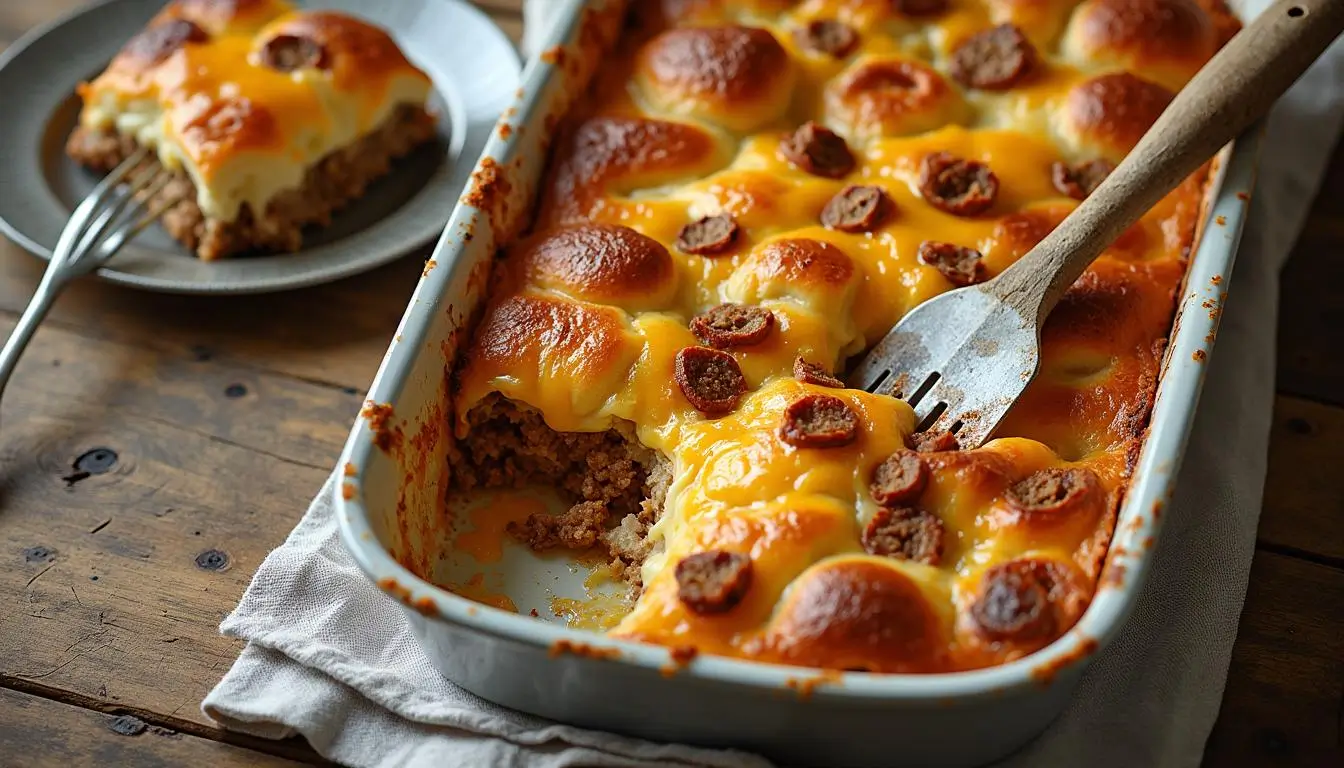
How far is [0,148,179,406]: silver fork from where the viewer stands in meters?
2.96

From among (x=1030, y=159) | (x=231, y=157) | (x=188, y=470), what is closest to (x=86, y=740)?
(x=188, y=470)

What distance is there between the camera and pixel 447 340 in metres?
2.52

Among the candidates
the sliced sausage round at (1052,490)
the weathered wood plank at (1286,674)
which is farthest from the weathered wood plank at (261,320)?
the weathered wood plank at (1286,674)

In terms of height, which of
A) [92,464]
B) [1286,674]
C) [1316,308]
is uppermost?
[1316,308]

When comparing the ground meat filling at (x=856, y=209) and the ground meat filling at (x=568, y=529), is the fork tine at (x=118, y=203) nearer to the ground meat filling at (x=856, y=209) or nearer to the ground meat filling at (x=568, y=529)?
the ground meat filling at (x=568, y=529)

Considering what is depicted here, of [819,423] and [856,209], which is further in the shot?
[856,209]

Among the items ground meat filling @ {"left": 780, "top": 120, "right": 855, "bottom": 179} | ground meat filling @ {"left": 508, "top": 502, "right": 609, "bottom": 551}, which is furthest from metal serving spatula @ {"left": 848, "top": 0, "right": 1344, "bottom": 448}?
ground meat filling @ {"left": 508, "top": 502, "right": 609, "bottom": 551}

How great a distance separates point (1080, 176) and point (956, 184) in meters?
0.30

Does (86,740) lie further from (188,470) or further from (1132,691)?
(1132,691)

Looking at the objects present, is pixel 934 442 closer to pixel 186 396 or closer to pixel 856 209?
pixel 856 209

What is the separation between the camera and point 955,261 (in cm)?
268

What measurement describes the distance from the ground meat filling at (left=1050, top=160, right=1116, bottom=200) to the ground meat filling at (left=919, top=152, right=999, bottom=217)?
0.50 ft

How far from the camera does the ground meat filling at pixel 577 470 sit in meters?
2.56

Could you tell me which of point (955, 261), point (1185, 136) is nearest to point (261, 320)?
point (955, 261)
